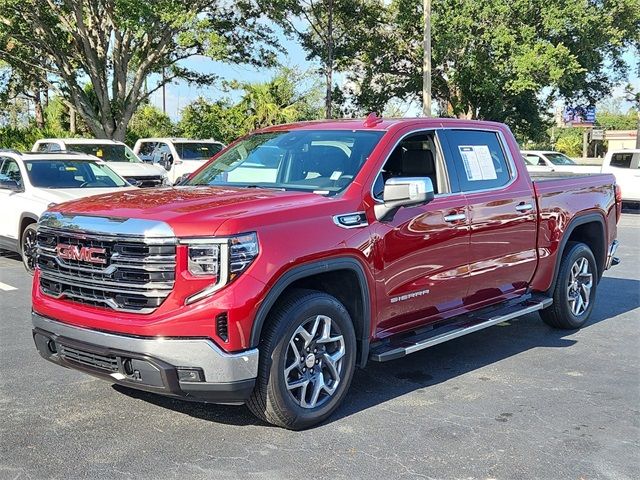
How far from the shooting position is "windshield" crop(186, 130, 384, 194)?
187 inches

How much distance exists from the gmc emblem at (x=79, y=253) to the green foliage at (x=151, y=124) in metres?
32.9

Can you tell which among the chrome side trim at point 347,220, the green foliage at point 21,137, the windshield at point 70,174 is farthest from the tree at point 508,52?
the chrome side trim at point 347,220

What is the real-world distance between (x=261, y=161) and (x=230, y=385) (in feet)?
6.72

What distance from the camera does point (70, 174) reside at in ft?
34.0

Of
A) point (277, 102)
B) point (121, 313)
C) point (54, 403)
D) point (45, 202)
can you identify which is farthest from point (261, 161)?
point (277, 102)

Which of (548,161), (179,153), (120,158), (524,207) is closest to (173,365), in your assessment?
(524,207)

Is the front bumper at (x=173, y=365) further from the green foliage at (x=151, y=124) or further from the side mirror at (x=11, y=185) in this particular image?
the green foliage at (x=151, y=124)

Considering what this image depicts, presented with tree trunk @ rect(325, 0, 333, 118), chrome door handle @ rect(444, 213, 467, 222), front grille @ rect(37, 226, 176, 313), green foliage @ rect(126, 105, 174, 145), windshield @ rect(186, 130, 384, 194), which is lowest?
front grille @ rect(37, 226, 176, 313)

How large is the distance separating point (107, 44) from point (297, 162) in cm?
2329

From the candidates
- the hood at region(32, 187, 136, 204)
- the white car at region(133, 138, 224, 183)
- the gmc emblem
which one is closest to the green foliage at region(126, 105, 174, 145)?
the white car at region(133, 138, 224, 183)

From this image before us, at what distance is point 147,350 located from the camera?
3.69 metres

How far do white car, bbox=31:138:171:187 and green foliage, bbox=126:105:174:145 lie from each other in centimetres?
1889

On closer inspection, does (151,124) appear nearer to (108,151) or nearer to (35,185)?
(108,151)

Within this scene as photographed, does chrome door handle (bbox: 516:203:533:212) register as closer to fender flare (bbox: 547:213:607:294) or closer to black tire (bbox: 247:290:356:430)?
fender flare (bbox: 547:213:607:294)
